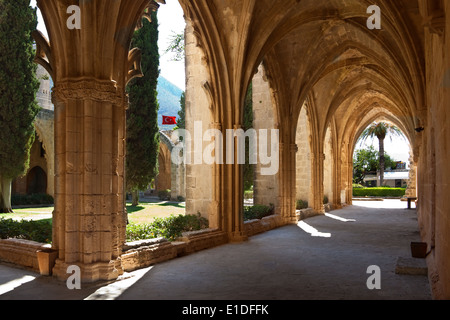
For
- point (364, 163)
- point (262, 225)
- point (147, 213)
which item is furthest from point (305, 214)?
point (364, 163)

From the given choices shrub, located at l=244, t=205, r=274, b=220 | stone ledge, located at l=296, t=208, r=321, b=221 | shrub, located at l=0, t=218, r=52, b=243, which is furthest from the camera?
stone ledge, located at l=296, t=208, r=321, b=221

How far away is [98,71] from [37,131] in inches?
599

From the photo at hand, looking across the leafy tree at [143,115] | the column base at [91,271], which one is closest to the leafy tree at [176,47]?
the leafy tree at [143,115]

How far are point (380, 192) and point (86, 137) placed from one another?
29899 millimetres

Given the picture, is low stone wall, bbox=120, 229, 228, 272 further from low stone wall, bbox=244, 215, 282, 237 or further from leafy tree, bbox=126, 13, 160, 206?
leafy tree, bbox=126, 13, 160, 206

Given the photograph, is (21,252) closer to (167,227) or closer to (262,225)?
(167,227)

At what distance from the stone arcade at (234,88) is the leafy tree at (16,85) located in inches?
318

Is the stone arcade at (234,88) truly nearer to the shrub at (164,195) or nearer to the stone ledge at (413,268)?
the stone ledge at (413,268)

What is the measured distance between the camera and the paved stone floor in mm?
4059

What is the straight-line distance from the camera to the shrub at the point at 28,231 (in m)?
6.19

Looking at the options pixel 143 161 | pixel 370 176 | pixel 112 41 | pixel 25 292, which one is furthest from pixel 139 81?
pixel 370 176

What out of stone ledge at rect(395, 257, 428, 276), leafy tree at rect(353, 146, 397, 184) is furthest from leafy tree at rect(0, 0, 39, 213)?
leafy tree at rect(353, 146, 397, 184)

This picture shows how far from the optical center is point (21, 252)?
5375mm

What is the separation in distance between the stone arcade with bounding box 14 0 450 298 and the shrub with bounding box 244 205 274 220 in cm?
39
